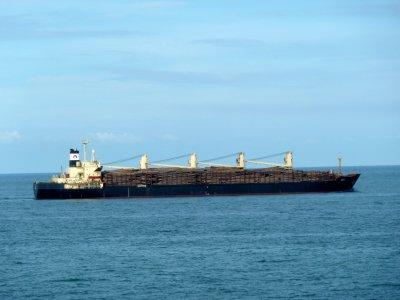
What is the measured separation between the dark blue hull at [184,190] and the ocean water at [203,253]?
706 inches

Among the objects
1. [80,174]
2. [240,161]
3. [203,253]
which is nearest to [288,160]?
[240,161]

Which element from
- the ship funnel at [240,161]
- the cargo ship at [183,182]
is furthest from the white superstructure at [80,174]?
the ship funnel at [240,161]

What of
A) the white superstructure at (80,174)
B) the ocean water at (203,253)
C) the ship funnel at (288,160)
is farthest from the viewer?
the ship funnel at (288,160)

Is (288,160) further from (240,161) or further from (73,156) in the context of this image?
(73,156)

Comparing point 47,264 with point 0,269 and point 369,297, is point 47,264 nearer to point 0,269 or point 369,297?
point 0,269

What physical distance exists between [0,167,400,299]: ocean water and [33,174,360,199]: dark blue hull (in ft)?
58.8

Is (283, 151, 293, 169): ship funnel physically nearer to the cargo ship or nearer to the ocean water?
the cargo ship

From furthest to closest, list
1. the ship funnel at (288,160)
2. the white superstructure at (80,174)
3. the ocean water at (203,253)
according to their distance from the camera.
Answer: the ship funnel at (288,160)
the white superstructure at (80,174)
the ocean water at (203,253)

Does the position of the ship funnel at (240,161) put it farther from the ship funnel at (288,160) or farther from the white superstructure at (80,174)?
the white superstructure at (80,174)

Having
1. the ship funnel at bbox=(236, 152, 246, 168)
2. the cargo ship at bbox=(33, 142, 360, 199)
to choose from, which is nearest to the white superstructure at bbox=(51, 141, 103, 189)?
the cargo ship at bbox=(33, 142, 360, 199)

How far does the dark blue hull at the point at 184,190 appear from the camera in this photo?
11631 centimetres

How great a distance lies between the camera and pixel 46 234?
7275 cm

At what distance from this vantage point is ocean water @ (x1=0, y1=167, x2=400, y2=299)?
45.2 metres

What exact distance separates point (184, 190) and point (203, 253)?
60834mm
